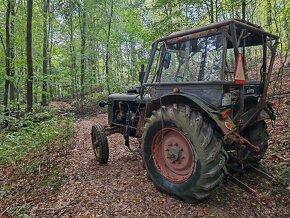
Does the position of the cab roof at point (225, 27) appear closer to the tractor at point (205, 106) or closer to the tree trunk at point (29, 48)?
the tractor at point (205, 106)

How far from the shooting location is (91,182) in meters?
4.81

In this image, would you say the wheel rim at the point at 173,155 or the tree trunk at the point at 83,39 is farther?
the tree trunk at the point at 83,39

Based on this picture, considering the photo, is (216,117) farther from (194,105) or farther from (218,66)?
(218,66)

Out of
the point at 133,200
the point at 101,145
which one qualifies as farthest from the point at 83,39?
the point at 133,200

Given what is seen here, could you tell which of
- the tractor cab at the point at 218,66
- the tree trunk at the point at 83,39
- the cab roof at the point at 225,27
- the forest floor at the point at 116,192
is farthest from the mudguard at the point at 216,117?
the tree trunk at the point at 83,39

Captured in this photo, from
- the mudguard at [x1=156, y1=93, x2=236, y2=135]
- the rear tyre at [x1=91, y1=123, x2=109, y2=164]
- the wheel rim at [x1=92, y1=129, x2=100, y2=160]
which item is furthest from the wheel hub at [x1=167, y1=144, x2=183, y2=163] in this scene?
the wheel rim at [x1=92, y1=129, x2=100, y2=160]

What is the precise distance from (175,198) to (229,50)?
235cm

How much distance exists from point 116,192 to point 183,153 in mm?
1384

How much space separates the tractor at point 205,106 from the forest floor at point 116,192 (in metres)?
0.25

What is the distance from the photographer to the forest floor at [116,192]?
355cm

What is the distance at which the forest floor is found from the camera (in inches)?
140

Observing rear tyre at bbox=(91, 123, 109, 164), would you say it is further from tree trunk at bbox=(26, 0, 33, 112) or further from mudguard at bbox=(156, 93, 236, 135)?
tree trunk at bbox=(26, 0, 33, 112)

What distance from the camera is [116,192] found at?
4.27 m

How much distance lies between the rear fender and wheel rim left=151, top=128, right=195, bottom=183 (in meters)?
0.47
